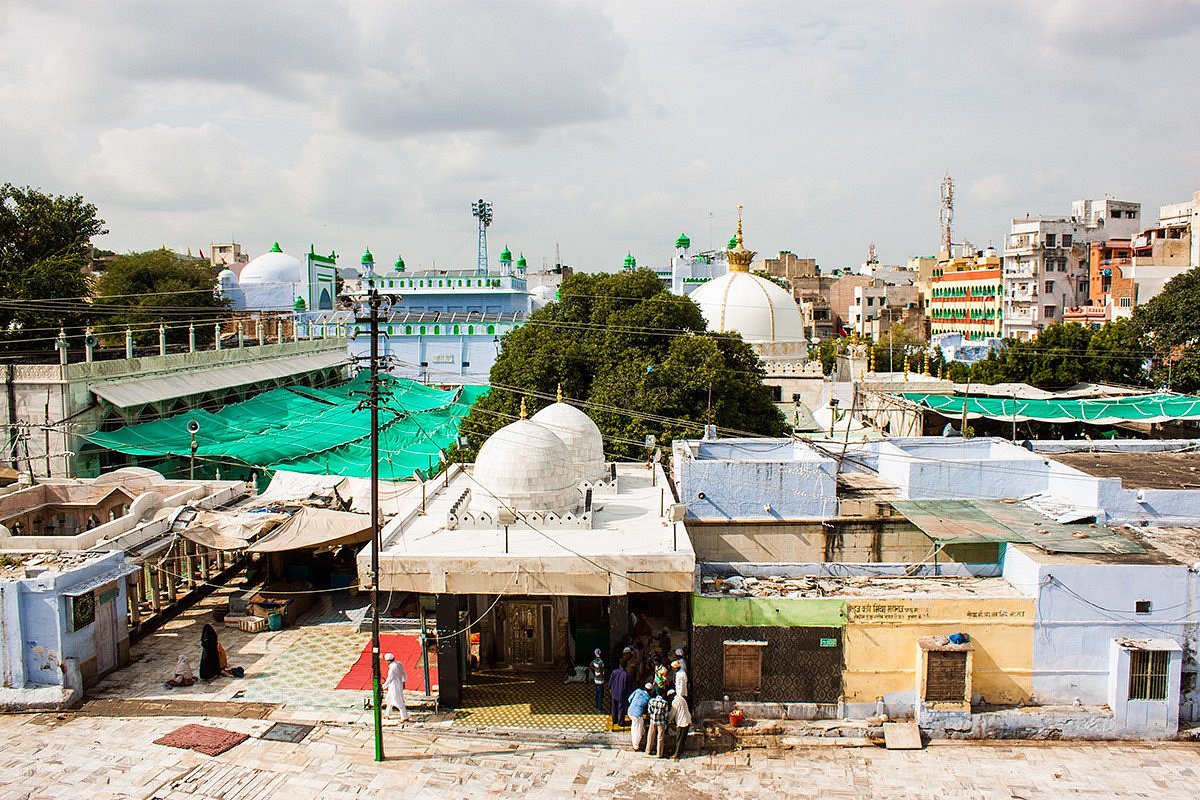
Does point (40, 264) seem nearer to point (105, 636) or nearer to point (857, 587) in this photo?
point (105, 636)

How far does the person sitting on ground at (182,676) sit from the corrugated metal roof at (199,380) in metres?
13.3

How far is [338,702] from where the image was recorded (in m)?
14.0

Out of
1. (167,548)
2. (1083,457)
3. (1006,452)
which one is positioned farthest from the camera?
(1083,457)

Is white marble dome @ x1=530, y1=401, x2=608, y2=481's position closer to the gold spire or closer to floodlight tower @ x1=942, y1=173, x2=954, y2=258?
the gold spire

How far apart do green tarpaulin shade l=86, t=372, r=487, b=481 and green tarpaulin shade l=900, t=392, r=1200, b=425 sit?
17572 millimetres

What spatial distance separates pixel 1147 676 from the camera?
1284 cm

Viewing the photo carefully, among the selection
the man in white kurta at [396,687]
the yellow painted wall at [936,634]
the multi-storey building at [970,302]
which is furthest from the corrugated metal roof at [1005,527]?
the multi-storey building at [970,302]

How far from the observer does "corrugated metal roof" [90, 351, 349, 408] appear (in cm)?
2602

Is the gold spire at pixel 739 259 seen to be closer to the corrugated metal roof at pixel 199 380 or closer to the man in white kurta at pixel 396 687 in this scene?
the corrugated metal roof at pixel 199 380

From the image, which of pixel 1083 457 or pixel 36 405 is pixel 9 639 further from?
pixel 1083 457

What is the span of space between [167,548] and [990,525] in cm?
1551

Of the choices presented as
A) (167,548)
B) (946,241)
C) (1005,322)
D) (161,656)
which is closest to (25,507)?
(167,548)

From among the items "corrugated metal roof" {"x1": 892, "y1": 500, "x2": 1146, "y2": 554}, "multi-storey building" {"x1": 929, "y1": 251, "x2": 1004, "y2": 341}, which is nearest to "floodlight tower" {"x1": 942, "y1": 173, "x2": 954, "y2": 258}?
"multi-storey building" {"x1": 929, "y1": 251, "x2": 1004, "y2": 341}

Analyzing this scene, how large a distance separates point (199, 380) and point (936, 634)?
2650cm
